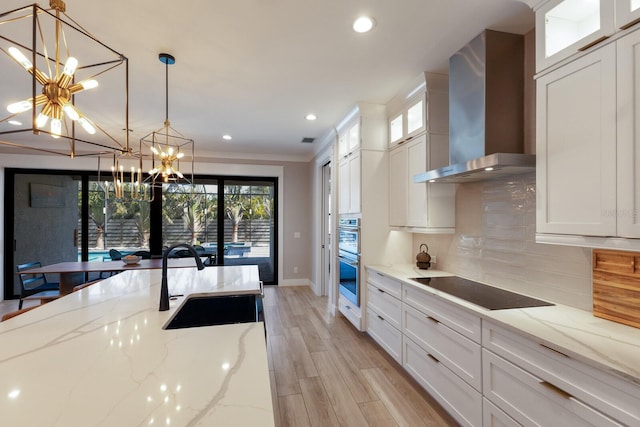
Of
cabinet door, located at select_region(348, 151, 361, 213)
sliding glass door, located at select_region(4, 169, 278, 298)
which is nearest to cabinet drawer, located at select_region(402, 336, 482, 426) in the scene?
cabinet door, located at select_region(348, 151, 361, 213)

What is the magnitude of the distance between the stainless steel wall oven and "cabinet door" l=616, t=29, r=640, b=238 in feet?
7.50

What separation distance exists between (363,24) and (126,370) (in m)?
2.27

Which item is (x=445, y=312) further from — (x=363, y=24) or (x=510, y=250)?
(x=363, y=24)

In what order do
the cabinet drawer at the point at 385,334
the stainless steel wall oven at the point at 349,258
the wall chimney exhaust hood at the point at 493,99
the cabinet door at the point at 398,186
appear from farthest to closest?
the stainless steel wall oven at the point at 349,258, the cabinet door at the point at 398,186, the cabinet drawer at the point at 385,334, the wall chimney exhaust hood at the point at 493,99

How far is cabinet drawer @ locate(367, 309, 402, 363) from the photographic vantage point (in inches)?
106

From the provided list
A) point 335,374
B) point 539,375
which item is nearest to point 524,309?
point 539,375

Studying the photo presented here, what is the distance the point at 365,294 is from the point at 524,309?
5.94ft

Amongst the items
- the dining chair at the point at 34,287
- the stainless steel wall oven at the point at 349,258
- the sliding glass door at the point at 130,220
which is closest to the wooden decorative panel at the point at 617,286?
the stainless steel wall oven at the point at 349,258

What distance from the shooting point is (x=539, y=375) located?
1403 millimetres

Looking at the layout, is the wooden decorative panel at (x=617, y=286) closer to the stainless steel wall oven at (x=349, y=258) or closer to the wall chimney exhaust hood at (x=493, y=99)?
the wall chimney exhaust hood at (x=493, y=99)

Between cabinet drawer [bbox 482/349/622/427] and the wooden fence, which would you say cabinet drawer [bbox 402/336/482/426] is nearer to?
cabinet drawer [bbox 482/349/622/427]

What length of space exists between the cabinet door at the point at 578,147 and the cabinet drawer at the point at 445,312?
67cm

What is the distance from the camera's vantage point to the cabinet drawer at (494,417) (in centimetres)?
156

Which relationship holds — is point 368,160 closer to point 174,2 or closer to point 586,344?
point 174,2
